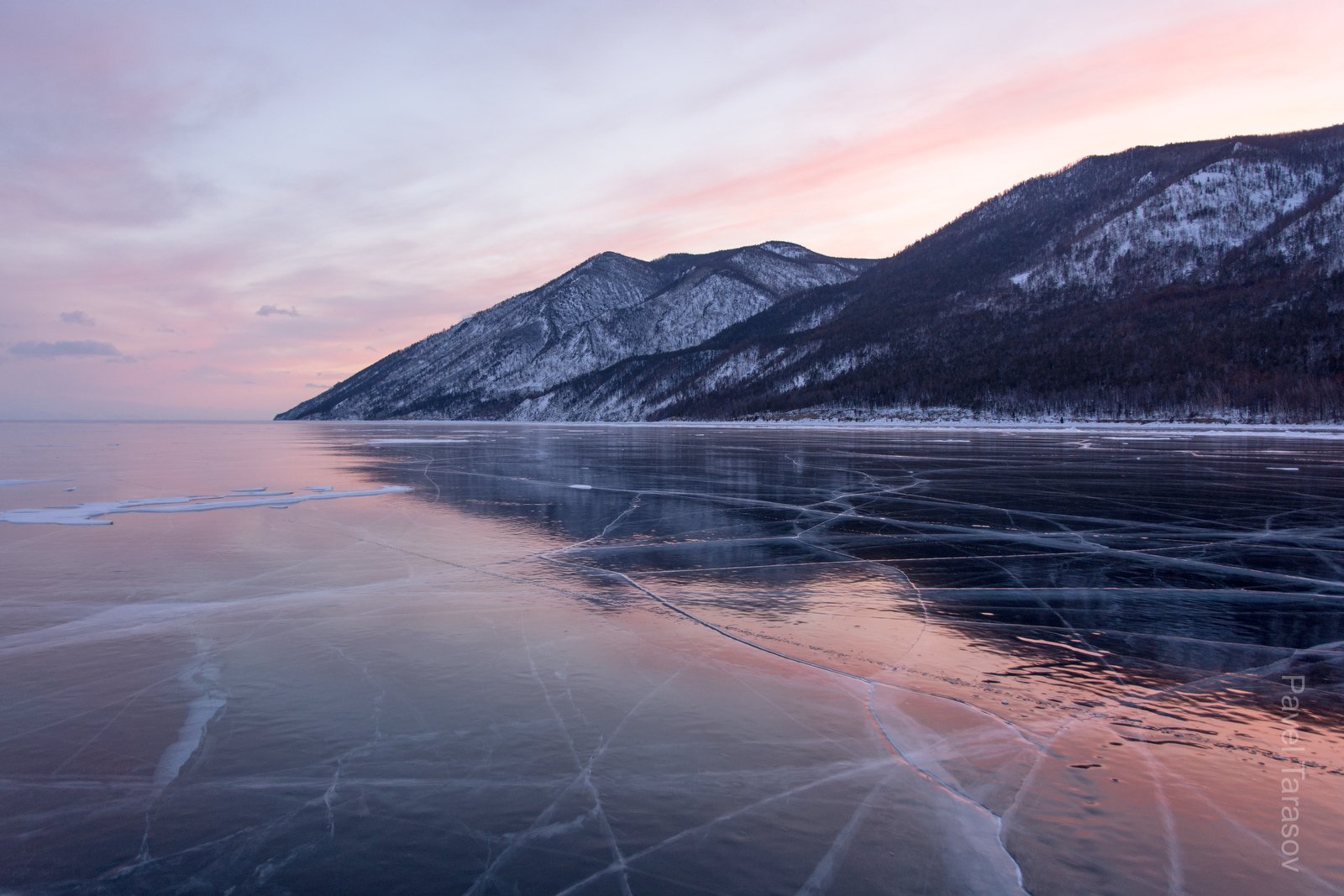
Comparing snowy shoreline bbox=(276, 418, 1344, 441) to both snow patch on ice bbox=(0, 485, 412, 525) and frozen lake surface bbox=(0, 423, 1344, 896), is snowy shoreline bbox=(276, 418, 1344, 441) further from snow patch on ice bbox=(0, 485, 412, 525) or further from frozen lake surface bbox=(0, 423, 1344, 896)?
snow patch on ice bbox=(0, 485, 412, 525)

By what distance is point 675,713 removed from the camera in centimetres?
597

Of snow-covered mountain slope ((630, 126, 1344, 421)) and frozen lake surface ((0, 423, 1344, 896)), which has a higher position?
snow-covered mountain slope ((630, 126, 1344, 421))

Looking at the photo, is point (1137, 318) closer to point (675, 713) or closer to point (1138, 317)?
point (1138, 317)

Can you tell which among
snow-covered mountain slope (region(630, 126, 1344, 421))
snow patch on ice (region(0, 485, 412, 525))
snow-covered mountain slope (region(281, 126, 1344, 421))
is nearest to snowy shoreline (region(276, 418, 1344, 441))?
snow-covered mountain slope (region(281, 126, 1344, 421))

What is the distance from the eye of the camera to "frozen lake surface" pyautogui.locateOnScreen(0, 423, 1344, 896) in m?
4.04

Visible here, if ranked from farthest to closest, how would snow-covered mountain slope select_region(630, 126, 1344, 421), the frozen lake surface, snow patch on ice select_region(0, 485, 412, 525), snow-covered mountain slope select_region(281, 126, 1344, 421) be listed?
snow-covered mountain slope select_region(630, 126, 1344, 421)
snow-covered mountain slope select_region(281, 126, 1344, 421)
snow patch on ice select_region(0, 485, 412, 525)
the frozen lake surface

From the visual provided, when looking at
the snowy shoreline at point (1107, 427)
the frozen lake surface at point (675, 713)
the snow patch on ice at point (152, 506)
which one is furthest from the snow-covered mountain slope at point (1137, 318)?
the snow patch on ice at point (152, 506)

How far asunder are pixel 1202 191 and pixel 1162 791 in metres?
204

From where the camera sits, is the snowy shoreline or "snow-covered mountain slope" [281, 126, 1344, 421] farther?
"snow-covered mountain slope" [281, 126, 1344, 421]

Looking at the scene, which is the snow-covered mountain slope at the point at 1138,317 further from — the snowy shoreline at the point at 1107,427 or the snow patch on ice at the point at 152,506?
the snow patch on ice at the point at 152,506

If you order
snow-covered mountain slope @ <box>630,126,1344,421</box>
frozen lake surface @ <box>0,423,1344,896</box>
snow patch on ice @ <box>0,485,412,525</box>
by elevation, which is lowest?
frozen lake surface @ <box>0,423,1344,896</box>

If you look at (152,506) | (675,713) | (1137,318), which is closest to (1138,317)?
(1137,318)

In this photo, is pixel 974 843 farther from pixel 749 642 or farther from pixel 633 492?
pixel 633 492

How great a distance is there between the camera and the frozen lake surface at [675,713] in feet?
13.3
